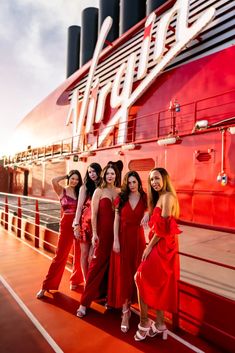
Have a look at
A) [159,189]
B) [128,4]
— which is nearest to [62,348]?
[159,189]

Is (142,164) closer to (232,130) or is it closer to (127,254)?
(232,130)

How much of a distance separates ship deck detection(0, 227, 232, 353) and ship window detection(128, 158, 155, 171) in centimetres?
563

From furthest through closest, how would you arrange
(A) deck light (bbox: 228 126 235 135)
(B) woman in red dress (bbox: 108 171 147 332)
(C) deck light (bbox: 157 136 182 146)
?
(C) deck light (bbox: 157 136 182 146)
(A) deck light (bbox: 228 126 235 135)
(B) woman in red dress (bbox: 108 171 147 332)

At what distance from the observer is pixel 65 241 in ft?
12.5

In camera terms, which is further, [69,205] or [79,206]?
[69,205]

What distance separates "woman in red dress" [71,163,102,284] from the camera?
3.48 metres

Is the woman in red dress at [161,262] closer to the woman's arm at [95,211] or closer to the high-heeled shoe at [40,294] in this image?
the woman's arm at [95,211]

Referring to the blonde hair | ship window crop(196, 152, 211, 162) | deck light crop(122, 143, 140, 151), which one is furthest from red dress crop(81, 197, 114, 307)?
deck light crop(122, 143, 140, 151)

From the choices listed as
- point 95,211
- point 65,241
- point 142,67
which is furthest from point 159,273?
point 142,67

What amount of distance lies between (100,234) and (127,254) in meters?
0.41

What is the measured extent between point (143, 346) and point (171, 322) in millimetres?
646

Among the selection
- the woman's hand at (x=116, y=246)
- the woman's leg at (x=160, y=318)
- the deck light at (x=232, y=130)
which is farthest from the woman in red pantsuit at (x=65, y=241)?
the deck light at (x=232, y=130)

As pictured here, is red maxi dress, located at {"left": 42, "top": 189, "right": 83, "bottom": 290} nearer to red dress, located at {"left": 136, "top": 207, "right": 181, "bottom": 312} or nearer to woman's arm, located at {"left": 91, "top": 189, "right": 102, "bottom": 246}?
woman's arm, located at {"left": 91, "top": 189, "right": 102, "bottom": 246}

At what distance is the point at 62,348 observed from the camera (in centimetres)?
248
